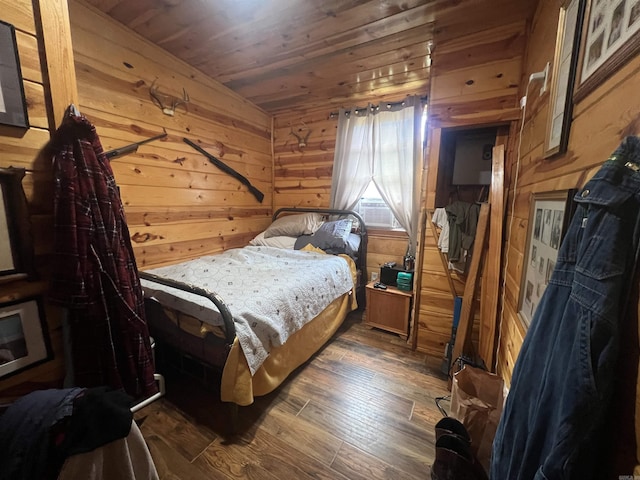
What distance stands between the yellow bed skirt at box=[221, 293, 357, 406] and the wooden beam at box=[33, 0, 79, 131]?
1.26m

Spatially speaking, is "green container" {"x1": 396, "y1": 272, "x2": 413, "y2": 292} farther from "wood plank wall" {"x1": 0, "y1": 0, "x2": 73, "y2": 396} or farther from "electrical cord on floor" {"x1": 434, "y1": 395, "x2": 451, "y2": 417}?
"wood plank wall" {"x1": 0, "y1": 0, "x2": 73, "y2": 396}

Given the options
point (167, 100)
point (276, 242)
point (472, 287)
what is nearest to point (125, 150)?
point (167, 100)

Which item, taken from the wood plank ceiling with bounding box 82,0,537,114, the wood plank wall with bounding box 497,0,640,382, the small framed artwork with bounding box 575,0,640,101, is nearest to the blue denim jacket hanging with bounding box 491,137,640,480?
the wood plank wall with bounding box 497,0,640,382

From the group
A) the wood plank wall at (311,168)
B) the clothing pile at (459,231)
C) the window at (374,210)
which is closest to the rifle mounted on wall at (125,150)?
the wood plank wall at (311,168)

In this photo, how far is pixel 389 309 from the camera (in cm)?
247

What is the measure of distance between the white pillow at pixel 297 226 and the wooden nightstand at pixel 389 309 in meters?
1.02

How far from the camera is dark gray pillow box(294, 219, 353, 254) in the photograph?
2.70 m

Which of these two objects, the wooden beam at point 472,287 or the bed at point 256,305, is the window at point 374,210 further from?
the wooden beam at point 472,287

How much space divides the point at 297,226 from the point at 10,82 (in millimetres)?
2393

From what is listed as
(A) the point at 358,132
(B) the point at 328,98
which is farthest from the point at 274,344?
(B) the point at 328,98

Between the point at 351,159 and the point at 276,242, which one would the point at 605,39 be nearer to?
the point at 351,159

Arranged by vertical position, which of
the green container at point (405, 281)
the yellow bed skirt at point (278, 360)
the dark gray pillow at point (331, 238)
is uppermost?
the dark gray pillow at point (331, 238)

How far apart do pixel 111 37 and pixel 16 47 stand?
1.53m

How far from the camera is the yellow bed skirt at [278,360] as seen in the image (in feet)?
4.48
